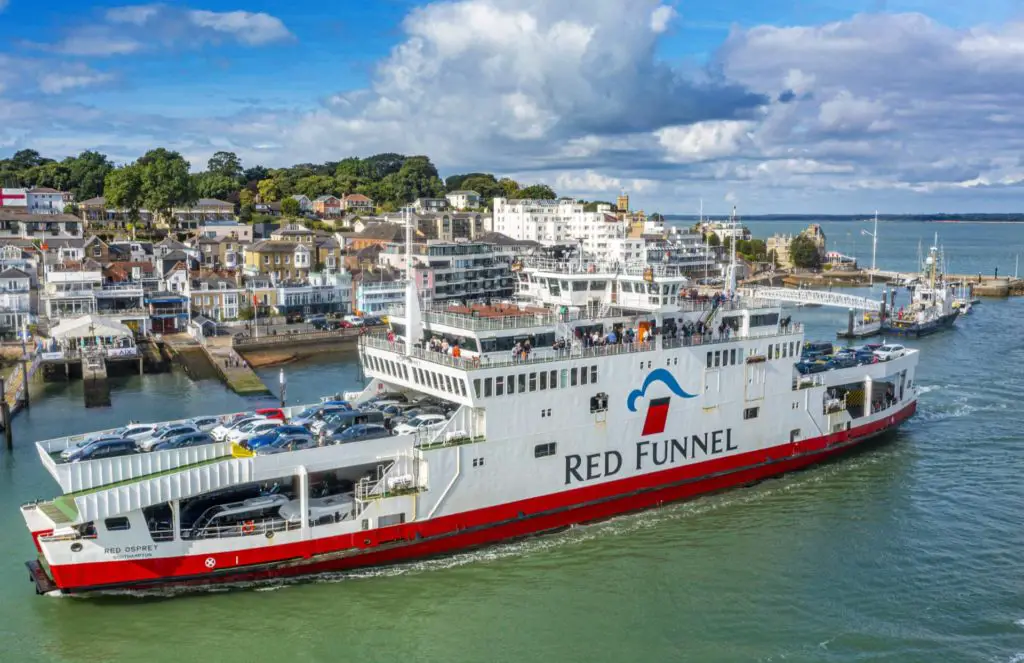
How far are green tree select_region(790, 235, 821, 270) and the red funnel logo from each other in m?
95.5

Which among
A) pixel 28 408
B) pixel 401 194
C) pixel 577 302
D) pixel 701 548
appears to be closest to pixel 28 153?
pixel 401 194

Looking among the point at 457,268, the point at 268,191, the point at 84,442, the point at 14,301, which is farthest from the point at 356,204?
the point at 84,442

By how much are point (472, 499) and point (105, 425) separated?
70.0ft

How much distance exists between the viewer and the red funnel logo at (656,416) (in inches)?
906

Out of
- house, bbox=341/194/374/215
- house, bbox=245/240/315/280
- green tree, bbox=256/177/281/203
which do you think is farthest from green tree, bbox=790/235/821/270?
house, bbox=245/240/315/280

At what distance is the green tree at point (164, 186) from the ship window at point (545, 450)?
70.8m

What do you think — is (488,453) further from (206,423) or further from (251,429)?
(206,423)

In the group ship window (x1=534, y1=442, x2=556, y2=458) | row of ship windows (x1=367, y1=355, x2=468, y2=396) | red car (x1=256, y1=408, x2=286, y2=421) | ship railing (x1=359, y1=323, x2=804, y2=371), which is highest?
ship railing (x1=359, y1=323, x2=804, y2=371)

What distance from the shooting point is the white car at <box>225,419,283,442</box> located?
20250mm

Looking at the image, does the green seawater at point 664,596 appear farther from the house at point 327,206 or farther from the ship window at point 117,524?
the house at point 327,206

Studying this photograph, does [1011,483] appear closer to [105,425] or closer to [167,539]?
[167,539]

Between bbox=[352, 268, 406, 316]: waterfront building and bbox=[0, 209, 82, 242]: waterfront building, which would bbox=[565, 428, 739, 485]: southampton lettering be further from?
bbox=[0, 209, 82, 242]: waterfront building

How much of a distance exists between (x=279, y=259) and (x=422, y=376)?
46.8 metres

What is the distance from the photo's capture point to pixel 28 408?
36.6 m
